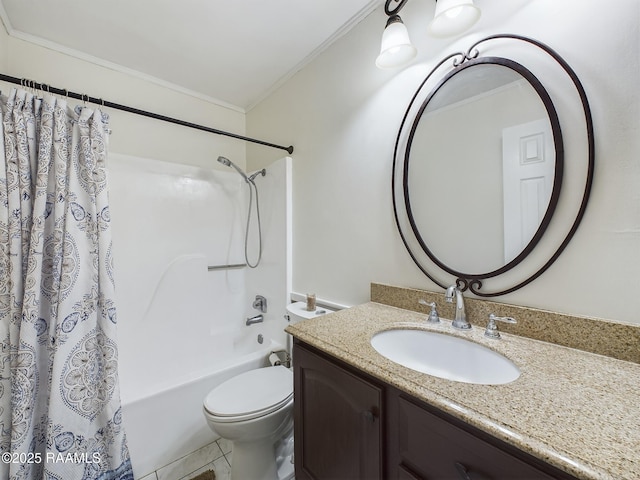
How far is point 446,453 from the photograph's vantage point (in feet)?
1.77

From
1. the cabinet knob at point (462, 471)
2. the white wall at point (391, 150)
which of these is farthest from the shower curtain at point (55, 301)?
the cabinet knob at point (462, 471)

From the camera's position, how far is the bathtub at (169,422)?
1376mm

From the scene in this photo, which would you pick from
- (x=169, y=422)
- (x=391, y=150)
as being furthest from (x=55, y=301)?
(x=391, y=150)

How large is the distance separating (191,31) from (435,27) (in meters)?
1.33

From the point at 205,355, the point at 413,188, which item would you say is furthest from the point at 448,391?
the point at 205,355

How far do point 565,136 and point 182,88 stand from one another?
2.39m

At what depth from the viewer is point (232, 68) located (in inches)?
69.7

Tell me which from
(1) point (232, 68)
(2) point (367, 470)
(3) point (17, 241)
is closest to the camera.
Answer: (2) point (367, 470)

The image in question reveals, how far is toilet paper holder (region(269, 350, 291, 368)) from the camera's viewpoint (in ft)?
5.53

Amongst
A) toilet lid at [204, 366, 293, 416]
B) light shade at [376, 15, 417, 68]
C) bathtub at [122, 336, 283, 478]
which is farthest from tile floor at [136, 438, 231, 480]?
light shade at [376, 15, 417, 68]

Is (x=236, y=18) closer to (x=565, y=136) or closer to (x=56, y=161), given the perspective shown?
(x=56, y=161)

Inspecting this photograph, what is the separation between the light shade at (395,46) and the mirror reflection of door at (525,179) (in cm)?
51

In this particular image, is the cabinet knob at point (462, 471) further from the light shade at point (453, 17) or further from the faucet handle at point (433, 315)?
the light shade at point (453, 17)

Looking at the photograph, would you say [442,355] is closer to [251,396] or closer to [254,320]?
[251,396]
